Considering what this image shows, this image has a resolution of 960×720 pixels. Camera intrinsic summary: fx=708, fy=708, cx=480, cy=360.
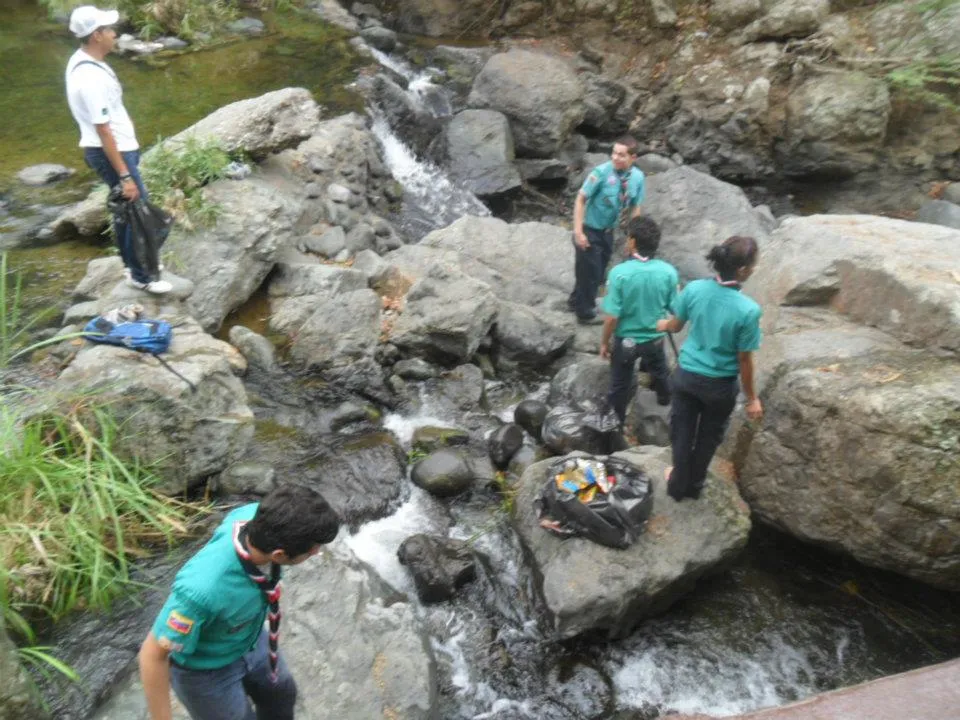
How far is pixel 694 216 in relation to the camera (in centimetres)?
830

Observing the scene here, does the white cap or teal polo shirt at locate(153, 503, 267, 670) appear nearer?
teal polo shirt at locate(153, 503, 267, 670)

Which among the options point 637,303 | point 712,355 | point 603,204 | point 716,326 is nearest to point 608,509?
point 712,355

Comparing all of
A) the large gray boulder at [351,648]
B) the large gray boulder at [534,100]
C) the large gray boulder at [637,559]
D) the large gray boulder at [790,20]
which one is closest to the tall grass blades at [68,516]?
the large gray boulder at [351,648]

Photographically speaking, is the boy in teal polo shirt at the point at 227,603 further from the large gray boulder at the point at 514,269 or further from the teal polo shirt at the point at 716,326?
the large gray boulder at the point at 514,269

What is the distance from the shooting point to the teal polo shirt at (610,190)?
6047mm

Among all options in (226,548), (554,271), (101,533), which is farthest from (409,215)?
(226,548)

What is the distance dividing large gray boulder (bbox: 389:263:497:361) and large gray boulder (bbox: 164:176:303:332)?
1519 mm

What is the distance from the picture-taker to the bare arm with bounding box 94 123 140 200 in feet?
15.4

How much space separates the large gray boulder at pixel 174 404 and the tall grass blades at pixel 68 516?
0.16 m

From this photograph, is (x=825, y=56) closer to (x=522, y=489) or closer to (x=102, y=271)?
(x=522, y=489)

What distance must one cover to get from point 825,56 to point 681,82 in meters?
2.15

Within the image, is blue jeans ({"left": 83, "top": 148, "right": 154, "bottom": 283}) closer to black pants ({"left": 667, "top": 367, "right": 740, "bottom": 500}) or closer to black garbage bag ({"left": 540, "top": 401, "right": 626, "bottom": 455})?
black garbage bag ({"left": 540, "top": 401, "right": 626, "bottom": 455})

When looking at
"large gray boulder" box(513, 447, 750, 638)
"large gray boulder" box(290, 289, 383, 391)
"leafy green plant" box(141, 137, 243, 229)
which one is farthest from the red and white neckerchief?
"leafy green plant" box(141, 137, 243, 229)

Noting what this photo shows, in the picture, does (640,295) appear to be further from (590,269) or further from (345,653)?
(345,653)
